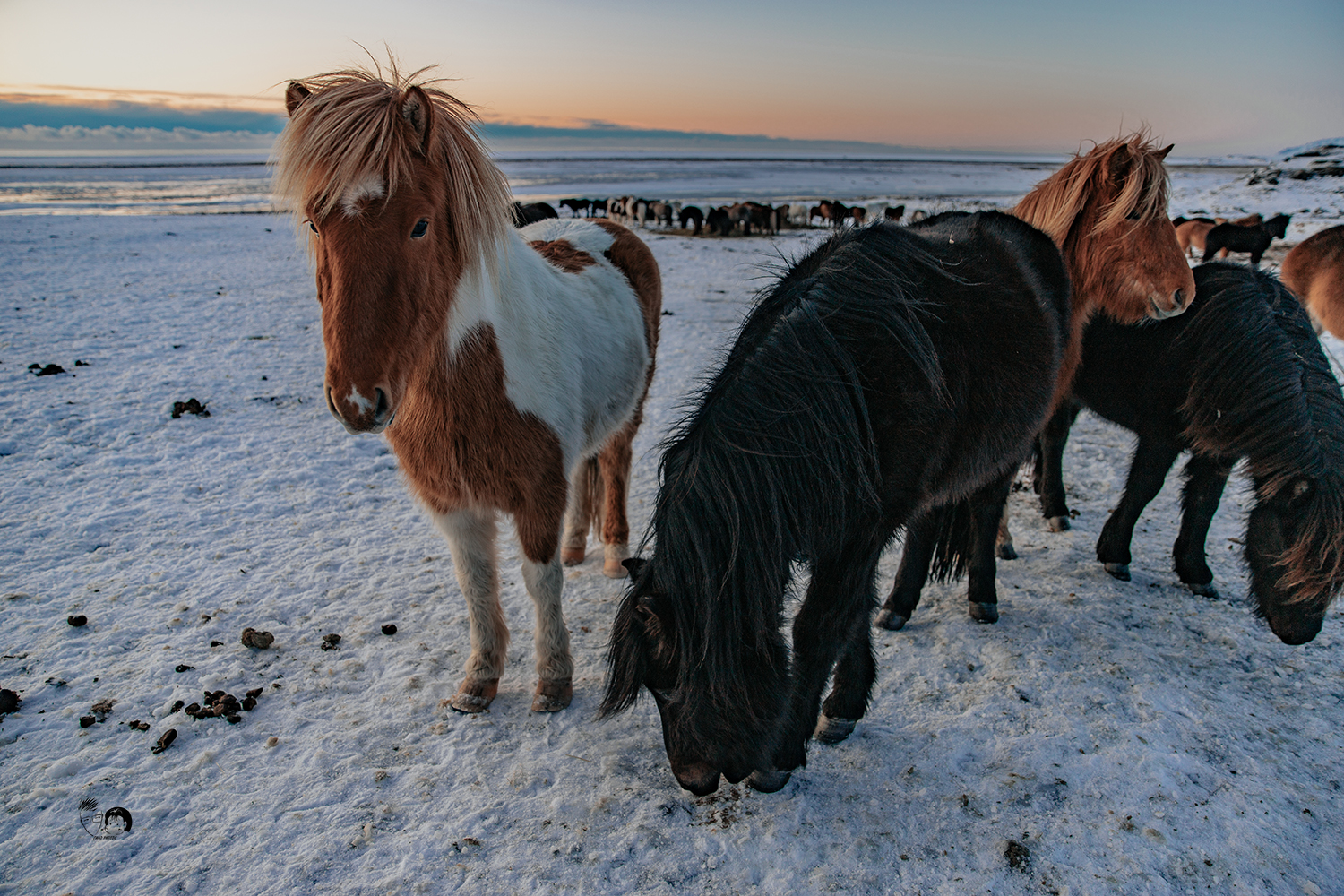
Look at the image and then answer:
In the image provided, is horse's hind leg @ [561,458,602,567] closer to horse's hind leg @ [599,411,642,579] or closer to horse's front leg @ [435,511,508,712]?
horse's hind leg @ [599,411,642,579]

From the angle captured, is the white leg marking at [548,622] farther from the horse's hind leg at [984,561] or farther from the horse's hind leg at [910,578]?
the horse's hind leg at [984,561]

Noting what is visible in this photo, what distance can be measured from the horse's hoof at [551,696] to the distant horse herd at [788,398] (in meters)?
0.01

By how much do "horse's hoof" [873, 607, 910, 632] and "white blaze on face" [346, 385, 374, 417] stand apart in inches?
104

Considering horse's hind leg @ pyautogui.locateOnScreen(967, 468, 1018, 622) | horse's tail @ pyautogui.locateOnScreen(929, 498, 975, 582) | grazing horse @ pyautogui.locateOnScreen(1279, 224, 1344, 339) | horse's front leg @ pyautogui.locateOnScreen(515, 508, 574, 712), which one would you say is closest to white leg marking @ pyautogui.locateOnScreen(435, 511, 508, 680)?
horse's front leg @ pyautogui.locateOnScreen(515, 508, 574, 712)

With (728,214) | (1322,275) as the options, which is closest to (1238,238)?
(1322,275)

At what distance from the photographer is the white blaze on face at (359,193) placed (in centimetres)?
183

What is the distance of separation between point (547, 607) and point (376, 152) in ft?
5.89

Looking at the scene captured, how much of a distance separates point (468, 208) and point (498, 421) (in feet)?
2.48

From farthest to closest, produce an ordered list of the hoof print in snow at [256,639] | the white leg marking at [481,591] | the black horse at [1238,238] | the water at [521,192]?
the water at [521,192] → the black horse at [1238,238] → the hoof print in snow at [256,639] → the white leg marking at [481,591]

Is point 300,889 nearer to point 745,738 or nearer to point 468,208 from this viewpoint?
point 745,738

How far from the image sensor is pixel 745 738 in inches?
67.8

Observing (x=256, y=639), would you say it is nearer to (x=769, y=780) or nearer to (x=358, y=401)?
(x=358, y=401)

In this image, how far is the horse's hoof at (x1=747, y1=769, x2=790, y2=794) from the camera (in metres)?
2.22

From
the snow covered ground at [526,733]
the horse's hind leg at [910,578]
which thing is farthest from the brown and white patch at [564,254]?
the horse's hind leg at [910,578]
